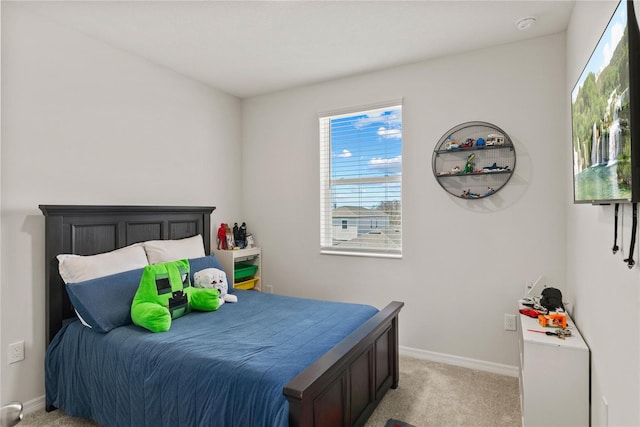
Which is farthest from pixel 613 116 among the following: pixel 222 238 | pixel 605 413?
pixel 222 238

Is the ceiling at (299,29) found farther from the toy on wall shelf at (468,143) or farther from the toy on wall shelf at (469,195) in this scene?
the toy on wall shelf at (469,195)

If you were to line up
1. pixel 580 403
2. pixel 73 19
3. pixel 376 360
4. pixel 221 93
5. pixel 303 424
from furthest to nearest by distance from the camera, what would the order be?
pixel 221 93, pixel 73 19, pixel 376 360, pixel 580 403, pixel 303 424

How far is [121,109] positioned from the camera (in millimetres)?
2906

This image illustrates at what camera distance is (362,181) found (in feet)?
11.7

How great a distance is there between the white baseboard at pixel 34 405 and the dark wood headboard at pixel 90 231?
0.41 meters

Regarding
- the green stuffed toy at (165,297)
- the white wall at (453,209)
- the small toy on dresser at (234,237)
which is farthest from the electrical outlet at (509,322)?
the small toy on dresser at (234,237)

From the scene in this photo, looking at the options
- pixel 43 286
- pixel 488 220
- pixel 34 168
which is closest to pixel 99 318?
pixel 43 286

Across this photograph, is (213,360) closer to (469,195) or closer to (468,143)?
(469,195)

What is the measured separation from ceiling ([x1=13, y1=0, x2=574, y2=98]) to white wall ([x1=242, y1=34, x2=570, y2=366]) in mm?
231

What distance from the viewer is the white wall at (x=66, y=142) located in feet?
7.41

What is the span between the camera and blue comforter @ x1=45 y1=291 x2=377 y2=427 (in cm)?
159

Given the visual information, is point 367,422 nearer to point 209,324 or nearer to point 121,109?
point 209,324

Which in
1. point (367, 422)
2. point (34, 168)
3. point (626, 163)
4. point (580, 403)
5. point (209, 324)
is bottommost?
point (367, 422)

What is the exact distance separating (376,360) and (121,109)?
2.77 meters
